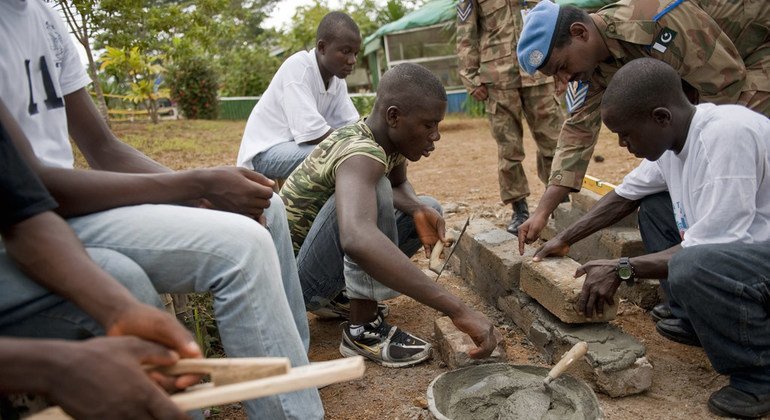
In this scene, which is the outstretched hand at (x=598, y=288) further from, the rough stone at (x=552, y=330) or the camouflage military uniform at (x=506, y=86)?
the camouflage military uniform at (x=506, y=86)

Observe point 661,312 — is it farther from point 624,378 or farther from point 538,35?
point 538,35

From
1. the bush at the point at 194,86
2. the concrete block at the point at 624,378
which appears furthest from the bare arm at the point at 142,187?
the bush at the point at 194,86

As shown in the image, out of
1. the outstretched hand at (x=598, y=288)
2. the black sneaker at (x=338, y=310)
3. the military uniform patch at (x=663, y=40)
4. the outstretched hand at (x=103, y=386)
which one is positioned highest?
the military uniform patch at (x=663, y=40)

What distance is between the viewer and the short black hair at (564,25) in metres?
2.99

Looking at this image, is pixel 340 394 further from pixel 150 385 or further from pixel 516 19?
pixel 516 19

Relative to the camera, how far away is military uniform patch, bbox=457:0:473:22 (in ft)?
15.9

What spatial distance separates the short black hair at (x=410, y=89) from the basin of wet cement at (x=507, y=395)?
110 centimetres

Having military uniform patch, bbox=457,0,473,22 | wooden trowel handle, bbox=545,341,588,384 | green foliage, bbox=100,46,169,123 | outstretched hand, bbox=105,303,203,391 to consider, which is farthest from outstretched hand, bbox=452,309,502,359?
green foliage, bbox=100,46,169,123

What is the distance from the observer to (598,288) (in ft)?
7.95

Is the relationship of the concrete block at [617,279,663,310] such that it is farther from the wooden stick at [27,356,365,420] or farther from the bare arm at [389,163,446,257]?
the wooden stick at [27,356,365,420]

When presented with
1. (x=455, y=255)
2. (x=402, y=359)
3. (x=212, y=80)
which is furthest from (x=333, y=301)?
(x=212, y=80)

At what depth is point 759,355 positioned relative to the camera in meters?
2.20

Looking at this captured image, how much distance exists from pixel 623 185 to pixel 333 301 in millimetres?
1537

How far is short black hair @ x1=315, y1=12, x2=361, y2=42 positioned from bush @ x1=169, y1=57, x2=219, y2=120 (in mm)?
12829
